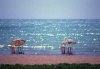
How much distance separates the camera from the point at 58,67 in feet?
41.7

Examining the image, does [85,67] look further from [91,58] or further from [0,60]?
[0,60]

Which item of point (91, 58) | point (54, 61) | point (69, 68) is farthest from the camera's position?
point (91, 58)

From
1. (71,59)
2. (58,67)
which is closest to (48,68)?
(58,67)

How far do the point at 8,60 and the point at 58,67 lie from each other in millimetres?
5341

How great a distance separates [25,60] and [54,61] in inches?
77.2

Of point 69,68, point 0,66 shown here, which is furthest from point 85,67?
point 0,66

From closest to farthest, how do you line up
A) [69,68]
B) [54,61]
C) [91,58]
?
[69,68], [54,61], [91,58]

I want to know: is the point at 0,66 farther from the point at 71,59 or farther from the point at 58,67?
the point at 71,59

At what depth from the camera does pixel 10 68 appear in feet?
41.4

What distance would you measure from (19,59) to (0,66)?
4.33 meters

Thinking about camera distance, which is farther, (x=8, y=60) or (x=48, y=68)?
(x=8, y=60)

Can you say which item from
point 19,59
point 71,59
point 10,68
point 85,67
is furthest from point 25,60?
point 85,67

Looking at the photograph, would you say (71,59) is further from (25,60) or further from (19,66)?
(19,66)

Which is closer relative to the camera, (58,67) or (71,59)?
(58,67)
